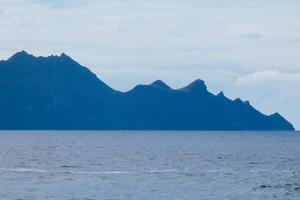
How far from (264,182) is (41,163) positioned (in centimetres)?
4227

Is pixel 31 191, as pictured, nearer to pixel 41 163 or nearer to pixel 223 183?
pixel 223 183

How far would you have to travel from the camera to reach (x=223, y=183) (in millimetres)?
80062

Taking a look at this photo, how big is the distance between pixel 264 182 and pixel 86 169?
2789 cm

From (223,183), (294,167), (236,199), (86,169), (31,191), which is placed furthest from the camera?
(294,167)

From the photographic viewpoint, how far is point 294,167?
107250 mm

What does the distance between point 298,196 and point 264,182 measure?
49.5 ft

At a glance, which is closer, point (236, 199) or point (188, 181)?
point (236, 199)

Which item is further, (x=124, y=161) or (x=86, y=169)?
(x=124, y=161)

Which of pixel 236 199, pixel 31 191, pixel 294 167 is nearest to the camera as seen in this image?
pixel 236 199

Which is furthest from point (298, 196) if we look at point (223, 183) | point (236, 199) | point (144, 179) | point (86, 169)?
point (86, 169)

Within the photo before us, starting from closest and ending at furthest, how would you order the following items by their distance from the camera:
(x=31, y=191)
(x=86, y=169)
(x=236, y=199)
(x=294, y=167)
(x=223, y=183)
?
(x=236, y=199) → (x=31, y=191) → (x=223, y=183) → (x=86, y=169) → (x=294, y=167)

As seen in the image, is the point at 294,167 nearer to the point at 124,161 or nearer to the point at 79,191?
the point at 124,161

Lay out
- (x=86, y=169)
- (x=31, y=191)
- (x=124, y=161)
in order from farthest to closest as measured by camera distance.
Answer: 1. (x=124, y=161)
2. (x=86, y=169)
3. (x=31, y=191)

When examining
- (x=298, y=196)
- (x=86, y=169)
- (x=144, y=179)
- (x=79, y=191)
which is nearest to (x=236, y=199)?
(x=298, y=196)
